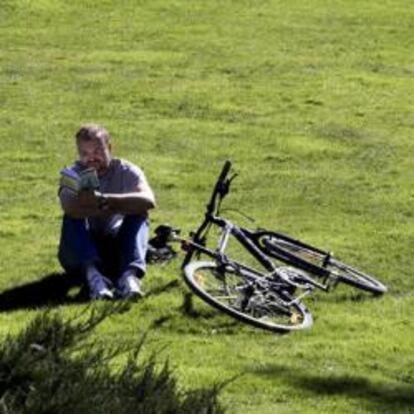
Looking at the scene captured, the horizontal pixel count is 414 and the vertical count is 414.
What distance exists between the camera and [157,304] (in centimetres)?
1033

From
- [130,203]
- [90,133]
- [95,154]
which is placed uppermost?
[90,133]

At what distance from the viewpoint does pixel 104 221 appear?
1080 centimetres

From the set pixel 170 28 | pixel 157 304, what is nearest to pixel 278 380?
pixel 157 304

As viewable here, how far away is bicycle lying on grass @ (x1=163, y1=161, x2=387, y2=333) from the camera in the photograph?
10117 mm

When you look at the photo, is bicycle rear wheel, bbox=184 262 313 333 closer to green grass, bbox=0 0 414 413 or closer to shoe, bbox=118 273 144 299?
green grass, bbox=0 0 414 413

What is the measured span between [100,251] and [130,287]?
2.09 feet

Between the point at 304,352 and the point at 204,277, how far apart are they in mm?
1290

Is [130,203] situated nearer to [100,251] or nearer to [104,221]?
[104,221]

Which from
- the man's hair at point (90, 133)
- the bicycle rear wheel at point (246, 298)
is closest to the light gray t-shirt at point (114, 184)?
the man's hair at point (90, 133)

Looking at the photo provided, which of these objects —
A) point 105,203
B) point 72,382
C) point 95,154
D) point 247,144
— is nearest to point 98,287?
point 105,203

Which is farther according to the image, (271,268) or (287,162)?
(287,162)

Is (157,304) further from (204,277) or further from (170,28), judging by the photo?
(170,28)

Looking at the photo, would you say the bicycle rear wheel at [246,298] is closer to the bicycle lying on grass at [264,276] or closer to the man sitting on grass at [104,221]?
the bicycle lying on grass at [264,276]

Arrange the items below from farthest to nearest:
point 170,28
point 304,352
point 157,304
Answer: point 170,28 → point 157,304 → point 304,352
